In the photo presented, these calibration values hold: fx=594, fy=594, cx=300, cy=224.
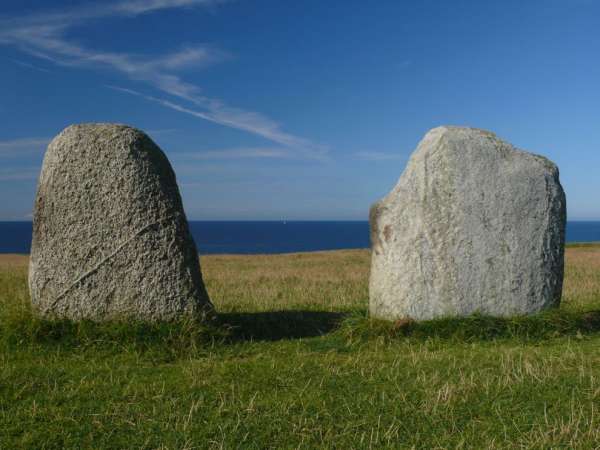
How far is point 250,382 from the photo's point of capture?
6691 millimetres

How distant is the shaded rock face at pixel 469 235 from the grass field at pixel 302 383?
1.46 feet

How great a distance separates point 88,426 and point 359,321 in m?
5.20

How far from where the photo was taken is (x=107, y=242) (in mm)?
8906

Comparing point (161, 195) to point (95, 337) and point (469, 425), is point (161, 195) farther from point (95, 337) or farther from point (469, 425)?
point (469, 425)

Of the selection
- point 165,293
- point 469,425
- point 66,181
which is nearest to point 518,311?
point 469,425

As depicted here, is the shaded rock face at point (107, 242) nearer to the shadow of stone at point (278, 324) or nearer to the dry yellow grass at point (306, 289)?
the shadow of stone at point (278, 324)

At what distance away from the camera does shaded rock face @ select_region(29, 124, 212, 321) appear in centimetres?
888

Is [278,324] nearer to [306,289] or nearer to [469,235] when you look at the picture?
[469,235]

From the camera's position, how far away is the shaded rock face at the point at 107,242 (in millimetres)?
8883

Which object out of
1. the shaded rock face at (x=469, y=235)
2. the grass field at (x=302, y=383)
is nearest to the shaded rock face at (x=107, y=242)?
the grass field at (x=302, y=383)

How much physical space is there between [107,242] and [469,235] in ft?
18.8

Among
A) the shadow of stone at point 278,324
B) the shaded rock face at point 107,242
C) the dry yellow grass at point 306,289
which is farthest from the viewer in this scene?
the dry yellow grass at point 306,289

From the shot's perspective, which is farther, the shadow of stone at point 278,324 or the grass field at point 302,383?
the shadow of stone at point 278,324

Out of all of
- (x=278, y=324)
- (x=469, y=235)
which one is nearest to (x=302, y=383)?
(x=278, y=324)
